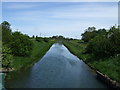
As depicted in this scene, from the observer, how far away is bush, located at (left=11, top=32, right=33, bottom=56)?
135 ft

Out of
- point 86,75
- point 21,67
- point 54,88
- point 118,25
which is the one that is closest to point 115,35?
point 118,25

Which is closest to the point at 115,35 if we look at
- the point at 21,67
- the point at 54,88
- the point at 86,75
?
the point at 86,75

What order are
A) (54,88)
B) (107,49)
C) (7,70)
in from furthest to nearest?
(107,49) → (7,70) → (54,88)

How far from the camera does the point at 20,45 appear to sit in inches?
1624

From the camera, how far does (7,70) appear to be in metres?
28.2

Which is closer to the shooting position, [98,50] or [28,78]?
[28,78]

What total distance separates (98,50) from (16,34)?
17.8 meters

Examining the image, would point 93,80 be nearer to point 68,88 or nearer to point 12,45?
point 68,88

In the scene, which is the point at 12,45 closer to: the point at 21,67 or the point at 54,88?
the point at 21,67

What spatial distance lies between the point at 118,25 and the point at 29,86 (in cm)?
2283

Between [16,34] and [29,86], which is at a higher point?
[16,34]

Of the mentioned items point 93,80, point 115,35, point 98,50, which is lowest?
point 93,80

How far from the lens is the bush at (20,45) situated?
4122cm

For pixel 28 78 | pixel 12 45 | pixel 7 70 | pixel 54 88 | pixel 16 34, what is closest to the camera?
pixel 54 88
